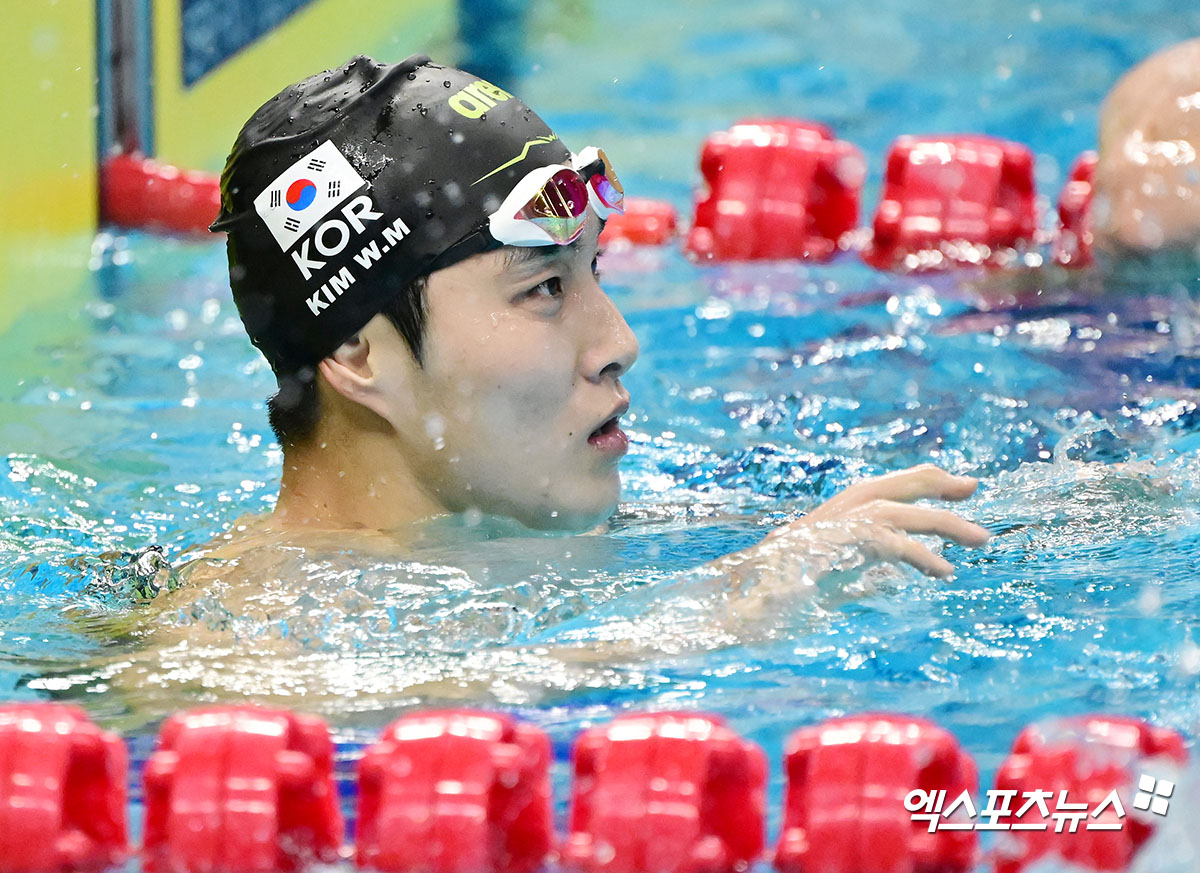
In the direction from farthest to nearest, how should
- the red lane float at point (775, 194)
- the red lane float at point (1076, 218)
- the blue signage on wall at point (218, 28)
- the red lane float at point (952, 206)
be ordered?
1. the blue signage on wall at point (218, 28)
2. the red lane float at point (775, 194)
3. the red lane float at point (952, 206)
4. the red lane float at point (1076, 218)

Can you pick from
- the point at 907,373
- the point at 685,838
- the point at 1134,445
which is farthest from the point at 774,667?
the point at 907,373

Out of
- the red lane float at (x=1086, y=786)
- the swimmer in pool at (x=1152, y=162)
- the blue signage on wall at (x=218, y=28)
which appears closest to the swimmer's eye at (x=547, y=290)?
the red lane float at (x=1086, y=786)

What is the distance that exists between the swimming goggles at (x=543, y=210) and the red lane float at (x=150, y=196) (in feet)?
10.9

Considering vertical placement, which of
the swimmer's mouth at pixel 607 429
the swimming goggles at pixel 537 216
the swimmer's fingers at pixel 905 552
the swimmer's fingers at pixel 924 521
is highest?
the swimming goggles at pixel 537 216

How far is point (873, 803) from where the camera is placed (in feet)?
5.75

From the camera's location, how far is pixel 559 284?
94.0 inches

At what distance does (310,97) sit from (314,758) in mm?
1055

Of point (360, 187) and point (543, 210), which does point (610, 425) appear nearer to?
point (543, 210)

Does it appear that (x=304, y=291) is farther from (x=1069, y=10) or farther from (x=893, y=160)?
(x=1069, y=10)

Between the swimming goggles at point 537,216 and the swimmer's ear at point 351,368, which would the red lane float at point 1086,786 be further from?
the swimmer's ear at point 351,368

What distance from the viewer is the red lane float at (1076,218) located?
4.77 meters

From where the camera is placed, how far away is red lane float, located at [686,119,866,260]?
5090 mm

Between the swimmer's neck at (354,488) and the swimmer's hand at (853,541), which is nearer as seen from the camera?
the swimmer's hand at (853,541)

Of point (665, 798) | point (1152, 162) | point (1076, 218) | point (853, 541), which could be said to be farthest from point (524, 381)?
point (1076, 218)
